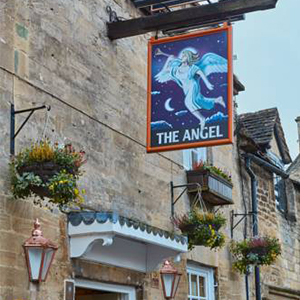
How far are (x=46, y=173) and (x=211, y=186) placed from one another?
4645 millimetres

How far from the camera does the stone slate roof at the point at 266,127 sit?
51.1ft

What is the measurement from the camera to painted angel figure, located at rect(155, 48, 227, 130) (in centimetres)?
853

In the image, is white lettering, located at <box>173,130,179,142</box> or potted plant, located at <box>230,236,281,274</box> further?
potted plant, located at <box>230,236,281,274</box>

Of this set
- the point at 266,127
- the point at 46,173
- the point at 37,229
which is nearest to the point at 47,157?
the point at 46,173

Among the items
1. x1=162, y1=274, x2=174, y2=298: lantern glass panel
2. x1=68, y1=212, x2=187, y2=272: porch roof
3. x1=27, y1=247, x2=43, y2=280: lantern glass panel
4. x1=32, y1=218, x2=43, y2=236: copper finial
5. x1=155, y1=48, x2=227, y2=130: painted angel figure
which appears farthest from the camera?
x1=162, y1=274, x2=174, y2=298: lantern glass panel

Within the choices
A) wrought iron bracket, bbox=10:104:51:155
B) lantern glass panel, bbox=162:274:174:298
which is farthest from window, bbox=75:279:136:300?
wrought iron bracket, bbox=10:104:51:155

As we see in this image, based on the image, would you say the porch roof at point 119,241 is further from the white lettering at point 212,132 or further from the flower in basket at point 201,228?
the white lettering at point 212,132

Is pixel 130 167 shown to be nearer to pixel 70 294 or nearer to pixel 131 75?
pixel 131 75

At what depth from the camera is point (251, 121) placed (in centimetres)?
1642

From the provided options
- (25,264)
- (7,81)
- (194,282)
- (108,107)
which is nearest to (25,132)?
(7,81)

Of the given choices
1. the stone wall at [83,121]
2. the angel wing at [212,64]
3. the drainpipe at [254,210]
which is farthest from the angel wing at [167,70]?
the drainpipe at [254,210]

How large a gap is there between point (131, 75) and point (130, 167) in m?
1.38

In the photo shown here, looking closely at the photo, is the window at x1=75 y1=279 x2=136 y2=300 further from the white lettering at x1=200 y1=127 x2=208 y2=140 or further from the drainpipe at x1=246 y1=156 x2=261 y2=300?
the drainpipe at x1=246 y1=156 x2=261 y2=300

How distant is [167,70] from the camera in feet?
29.1
